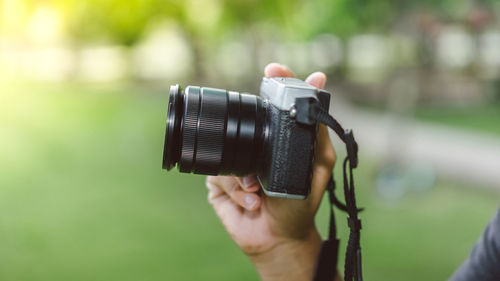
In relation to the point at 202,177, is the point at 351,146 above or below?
above

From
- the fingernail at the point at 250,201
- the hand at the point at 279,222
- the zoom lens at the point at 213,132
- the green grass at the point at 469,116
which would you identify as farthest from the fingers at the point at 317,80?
the green grass at the point at 469,116

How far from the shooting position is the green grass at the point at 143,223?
3.01 meters

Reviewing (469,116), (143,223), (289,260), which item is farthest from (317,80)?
(469,116)

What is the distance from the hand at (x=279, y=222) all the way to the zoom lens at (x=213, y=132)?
0.06 m

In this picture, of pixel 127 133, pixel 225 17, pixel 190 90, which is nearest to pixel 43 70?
pixel 225 17

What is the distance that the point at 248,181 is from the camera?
1025 mm

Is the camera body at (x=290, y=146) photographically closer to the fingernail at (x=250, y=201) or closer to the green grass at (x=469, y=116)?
the fingernail at (x=250, y=201)

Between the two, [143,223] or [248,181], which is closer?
[248,181]

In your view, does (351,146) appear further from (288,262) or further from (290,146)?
(288,262)

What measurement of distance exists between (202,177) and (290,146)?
148 inches

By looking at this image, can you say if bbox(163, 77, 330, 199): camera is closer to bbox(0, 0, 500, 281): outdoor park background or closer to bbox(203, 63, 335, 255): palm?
bbox(203, 63, 335, 255): palm

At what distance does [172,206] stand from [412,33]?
2.59m

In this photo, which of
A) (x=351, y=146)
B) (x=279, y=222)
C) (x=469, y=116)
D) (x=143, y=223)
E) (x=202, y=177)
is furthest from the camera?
(x=469, y=116)

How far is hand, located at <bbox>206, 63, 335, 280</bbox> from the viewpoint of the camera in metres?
0.96
